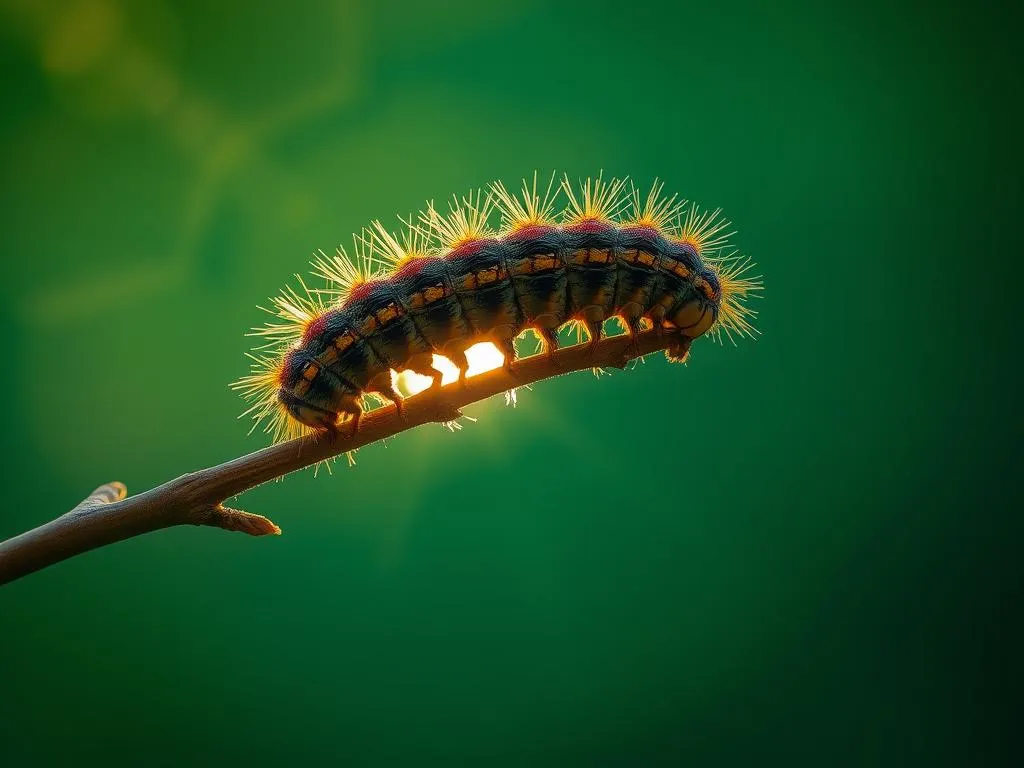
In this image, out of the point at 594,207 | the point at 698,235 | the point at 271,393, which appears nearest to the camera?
the point at 271,393

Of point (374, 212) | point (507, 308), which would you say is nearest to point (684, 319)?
point (507, 308)

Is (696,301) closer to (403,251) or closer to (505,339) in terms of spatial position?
(505,339)

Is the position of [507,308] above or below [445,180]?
below

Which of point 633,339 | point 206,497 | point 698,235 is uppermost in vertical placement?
point 698,235

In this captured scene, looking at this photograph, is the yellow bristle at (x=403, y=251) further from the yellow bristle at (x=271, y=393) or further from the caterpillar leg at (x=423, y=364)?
the yellow bristle at (x=271, y=393)

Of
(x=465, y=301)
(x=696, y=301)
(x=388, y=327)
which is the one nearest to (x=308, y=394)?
(x=388, y=327)

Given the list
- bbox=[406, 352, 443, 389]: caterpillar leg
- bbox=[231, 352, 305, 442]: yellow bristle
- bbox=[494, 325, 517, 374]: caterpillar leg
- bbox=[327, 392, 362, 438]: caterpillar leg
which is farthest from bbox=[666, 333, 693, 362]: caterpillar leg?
bbox=[231, 352, 305, 442]: yellow bristle

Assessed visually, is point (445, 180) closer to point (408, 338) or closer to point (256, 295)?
point (256, 295)
